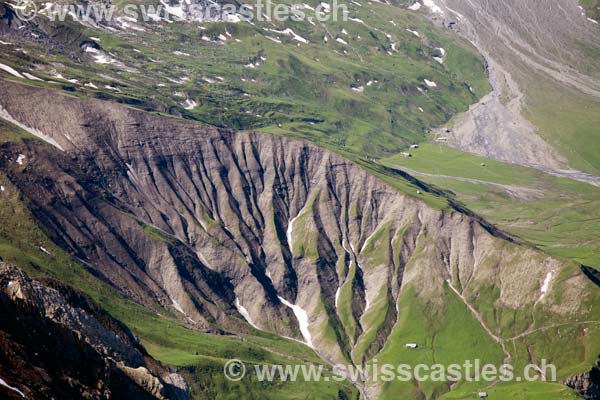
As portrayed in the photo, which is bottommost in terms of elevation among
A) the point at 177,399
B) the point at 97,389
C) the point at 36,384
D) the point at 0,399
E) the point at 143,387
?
the point at 177,399

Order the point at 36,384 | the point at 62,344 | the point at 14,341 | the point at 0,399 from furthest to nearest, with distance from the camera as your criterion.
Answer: the point at 62,344 < the point at 14,341 < the point at 36,384 < the point at 0,399

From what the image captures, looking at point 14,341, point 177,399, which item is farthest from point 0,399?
point 177,399

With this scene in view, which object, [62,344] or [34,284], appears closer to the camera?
[62,344]

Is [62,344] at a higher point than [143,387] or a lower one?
higher

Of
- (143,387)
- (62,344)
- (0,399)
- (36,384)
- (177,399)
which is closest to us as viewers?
(0,399)

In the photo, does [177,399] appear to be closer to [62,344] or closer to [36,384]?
[62,344]

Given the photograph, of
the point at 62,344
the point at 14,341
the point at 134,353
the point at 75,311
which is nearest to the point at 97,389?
the point at 62,344
